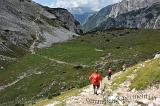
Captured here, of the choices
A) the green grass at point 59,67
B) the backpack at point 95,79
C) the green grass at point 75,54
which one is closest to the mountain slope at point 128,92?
the backpack at point 95,79

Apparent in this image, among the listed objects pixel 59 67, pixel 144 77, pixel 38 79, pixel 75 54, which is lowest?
pixel 38 79

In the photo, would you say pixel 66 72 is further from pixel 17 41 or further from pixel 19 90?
pixel 17 41

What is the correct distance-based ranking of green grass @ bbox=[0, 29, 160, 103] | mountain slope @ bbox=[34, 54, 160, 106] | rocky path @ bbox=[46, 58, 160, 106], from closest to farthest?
rocky path @ bbox=[46, 58, 160, 106], mountain slope @ bbox=[34, 54, 160, 106], green grass @ bbox=[0, 29, 160, 103]

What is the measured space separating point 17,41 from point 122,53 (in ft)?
198

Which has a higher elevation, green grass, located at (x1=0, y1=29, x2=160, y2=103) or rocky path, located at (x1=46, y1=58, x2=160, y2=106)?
rocky path, located at (x1=46, y1=58, x2=160, y2=106)

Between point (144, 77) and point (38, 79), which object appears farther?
point (38, 79)

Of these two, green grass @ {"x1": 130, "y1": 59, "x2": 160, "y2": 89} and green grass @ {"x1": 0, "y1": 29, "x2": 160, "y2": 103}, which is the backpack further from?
green grass @ {"x1": 0, "y1": 29, "x2": 160, "y2": 103}

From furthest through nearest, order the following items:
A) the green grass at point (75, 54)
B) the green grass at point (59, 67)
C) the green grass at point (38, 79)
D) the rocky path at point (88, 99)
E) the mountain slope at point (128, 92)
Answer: the green grass at point (75, 54) → the green grass at point (59, 67) → the green grass at point (38, 79) → the rocky path at point (88, 99) → the mountain slope at point (128, 92)

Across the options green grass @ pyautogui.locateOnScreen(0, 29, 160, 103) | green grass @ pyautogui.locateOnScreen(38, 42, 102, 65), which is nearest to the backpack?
green grass @ pyautogui.locateOnScreen(0, 29, 160, 103)

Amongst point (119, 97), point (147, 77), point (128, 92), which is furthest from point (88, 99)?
point (147, 77)

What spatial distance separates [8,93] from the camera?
9031 centimetres

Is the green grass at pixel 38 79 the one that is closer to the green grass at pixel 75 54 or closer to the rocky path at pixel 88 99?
the green grass at pixel 75 54

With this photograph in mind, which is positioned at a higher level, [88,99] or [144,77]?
[144,77]

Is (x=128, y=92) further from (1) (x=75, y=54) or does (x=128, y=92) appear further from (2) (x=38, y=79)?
(1) (x=75, y=54)
